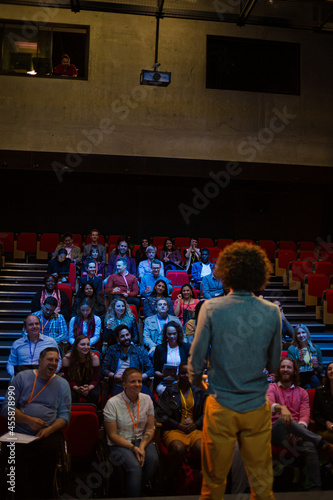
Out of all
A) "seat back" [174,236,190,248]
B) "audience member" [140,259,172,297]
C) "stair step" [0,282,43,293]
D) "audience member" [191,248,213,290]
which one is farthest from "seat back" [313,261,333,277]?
"stair step" [0,282,43,293]

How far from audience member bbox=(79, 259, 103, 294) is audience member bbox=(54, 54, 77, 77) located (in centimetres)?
455

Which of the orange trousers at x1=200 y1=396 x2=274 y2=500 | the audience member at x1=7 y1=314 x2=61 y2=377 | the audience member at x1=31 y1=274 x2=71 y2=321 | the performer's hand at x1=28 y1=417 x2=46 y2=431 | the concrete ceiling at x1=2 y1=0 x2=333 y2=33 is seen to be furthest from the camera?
the concrete ceiling at x1=2 y1=0 x2=333 y2=33

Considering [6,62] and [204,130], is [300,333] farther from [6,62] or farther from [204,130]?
[6,62]

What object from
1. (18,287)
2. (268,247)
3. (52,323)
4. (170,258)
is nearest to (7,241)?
(18,287)

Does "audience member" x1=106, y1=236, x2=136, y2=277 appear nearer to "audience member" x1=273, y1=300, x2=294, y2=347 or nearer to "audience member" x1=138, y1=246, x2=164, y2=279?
"audience member" x1=138, y1=246, x2=164, y2=279

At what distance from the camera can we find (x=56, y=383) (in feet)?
9.41

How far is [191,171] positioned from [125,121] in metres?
1.55

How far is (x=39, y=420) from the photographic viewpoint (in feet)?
8.98

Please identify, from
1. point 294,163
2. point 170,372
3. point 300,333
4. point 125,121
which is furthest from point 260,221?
point 170,372

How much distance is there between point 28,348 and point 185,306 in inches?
75.4

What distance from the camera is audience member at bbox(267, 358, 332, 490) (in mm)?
2840

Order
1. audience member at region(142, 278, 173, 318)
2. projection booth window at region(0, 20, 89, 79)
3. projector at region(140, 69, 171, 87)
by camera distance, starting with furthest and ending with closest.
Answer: projection booth window at region(0, 20, 89, 79)
projector at region(140, 69, 171, 87)
audience member at region(142, 278, 173, 318)

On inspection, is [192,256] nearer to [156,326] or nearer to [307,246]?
[156,326]

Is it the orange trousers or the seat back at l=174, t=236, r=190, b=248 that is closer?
the orange trousers
